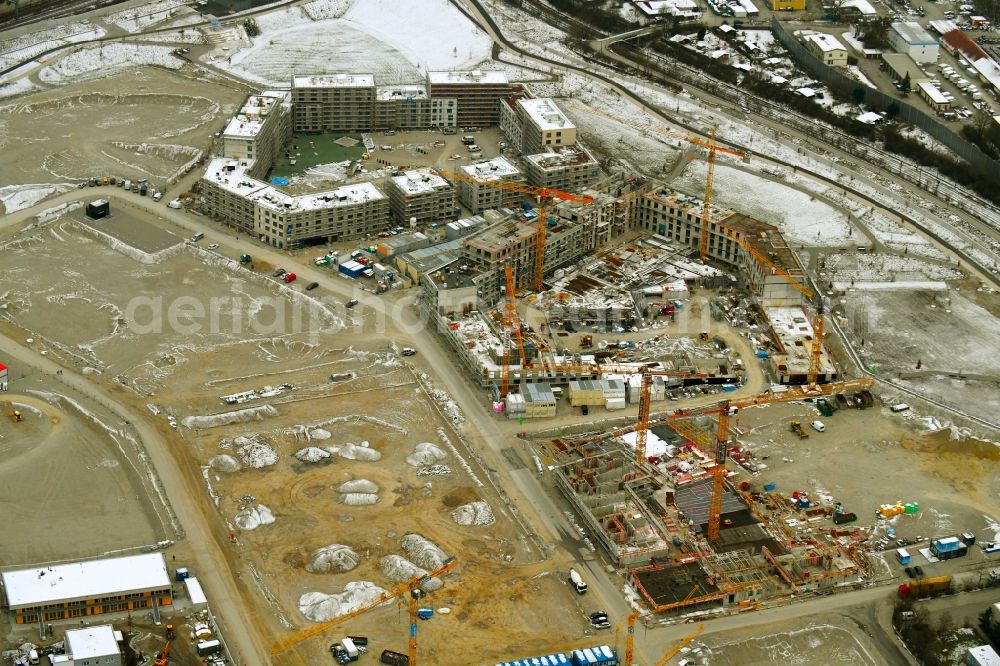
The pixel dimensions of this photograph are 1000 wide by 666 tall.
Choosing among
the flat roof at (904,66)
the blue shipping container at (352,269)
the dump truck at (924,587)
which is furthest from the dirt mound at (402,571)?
the flat roof at (904,66)

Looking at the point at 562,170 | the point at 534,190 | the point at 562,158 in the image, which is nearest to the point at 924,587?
the point at 534,190

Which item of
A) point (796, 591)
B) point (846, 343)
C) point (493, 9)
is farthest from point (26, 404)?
point (493, 9)

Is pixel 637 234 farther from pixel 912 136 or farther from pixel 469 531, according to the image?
pixel 469 531

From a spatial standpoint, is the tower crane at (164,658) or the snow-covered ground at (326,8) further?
the snow-covered ground at (326,8)

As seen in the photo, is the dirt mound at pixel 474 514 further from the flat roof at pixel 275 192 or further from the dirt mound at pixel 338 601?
the flat roof at pixel 275 192

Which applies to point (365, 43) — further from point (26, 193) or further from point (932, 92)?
point (932, 92)
